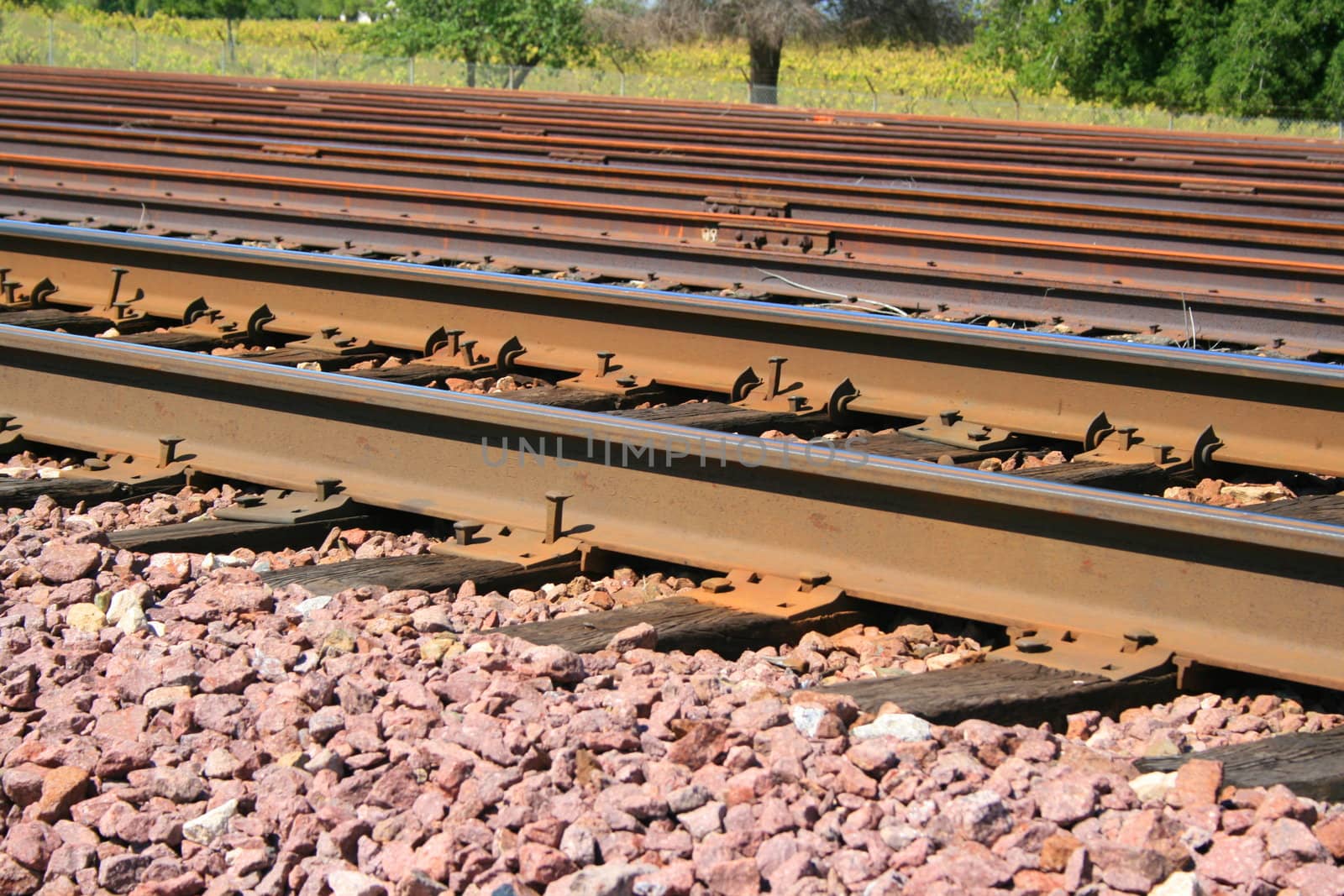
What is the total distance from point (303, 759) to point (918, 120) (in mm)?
21067

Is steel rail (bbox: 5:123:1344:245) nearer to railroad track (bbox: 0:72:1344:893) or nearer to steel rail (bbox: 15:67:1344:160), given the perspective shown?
railroad track (bbox: 0:72:1344:893)

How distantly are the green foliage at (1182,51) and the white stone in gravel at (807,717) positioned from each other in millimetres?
34883

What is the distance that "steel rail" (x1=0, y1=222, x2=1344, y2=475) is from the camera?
5.82 m

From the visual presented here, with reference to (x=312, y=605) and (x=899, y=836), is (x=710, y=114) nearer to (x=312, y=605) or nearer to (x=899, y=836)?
(x=312, y=605)

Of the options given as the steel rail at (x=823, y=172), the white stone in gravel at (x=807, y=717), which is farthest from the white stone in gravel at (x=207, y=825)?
the steel rail at (x=823, y=172)

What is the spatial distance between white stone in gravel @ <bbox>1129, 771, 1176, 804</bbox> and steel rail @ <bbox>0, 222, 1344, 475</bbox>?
2.55 m

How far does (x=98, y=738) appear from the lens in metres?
3.35

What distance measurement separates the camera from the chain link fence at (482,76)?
3279cm

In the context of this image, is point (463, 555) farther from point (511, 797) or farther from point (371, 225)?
point (371, 225)

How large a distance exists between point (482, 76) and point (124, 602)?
38055 millimetres

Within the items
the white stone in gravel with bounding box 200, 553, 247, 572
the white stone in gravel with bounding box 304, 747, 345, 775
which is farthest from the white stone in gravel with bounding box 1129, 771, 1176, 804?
the white stone in gravel with bounding box 200, 553, 247, 572

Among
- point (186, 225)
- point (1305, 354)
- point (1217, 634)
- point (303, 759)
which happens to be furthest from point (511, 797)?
point (186, 225)

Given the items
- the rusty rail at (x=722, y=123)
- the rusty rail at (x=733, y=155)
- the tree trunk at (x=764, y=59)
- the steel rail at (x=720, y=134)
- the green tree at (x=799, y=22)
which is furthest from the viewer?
the tree trunk at (x=764, y=59)

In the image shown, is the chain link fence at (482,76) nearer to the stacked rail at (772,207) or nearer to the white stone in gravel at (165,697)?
the stacked rail at (772,207)
